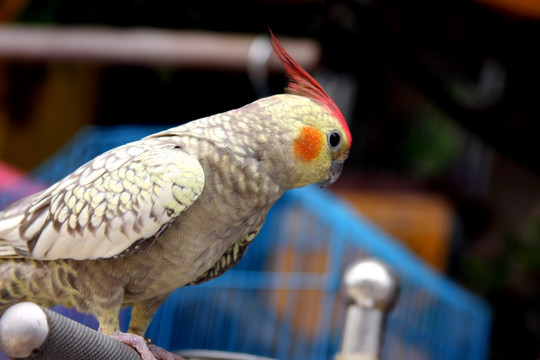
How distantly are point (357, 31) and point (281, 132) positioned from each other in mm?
1365

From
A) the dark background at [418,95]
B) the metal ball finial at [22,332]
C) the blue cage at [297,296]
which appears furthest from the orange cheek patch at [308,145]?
the dark background at [418,95]

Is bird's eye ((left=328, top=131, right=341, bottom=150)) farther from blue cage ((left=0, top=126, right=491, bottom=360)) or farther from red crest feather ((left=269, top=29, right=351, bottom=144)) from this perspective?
blue cage ((left=0, top=126, right=491, bottom=360))

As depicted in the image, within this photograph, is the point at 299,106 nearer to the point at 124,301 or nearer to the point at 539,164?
the point at 124,301

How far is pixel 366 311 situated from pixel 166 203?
34 cm

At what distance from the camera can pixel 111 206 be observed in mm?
Result: 763

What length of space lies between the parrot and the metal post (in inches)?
7.3

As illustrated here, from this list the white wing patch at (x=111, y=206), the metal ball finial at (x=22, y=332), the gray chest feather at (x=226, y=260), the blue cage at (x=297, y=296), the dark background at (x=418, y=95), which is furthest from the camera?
the dark background at (x=418, y=95)

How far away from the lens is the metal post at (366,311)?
3.01ft

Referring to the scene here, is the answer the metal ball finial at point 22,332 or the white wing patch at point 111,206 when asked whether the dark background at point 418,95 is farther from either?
the metal ball finial at point 22,332

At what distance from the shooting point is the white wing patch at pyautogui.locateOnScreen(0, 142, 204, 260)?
744mm

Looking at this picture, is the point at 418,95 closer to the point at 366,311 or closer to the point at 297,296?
the point at 297,296

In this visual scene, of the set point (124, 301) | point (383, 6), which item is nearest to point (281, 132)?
point (124, 301)

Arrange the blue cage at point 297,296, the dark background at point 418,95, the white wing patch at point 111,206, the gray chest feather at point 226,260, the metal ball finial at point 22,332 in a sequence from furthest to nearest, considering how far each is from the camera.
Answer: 1. the dark background at point 418,95
2. the blue cage at point 297,296
3. the gray chest feather at point 226,260
4. the white wing patch at point 111,206
5. the metal ball finial at point 22,332

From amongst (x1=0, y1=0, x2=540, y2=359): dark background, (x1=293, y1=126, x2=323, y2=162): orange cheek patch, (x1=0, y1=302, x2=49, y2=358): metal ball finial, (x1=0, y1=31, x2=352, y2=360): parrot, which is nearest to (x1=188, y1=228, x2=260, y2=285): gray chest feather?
(x1=0, y1=31, x2=352, y2=360): parrot
